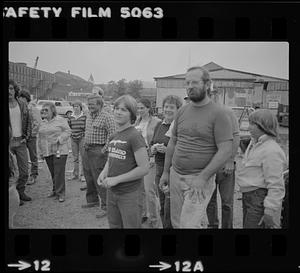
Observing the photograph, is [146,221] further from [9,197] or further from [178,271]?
[9,197]

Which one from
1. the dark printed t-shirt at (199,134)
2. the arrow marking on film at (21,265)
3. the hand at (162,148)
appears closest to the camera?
the dark printed t-shirt at (199,134)

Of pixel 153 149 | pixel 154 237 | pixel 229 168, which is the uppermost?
pixel 153 149

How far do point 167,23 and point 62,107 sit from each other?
1.59m

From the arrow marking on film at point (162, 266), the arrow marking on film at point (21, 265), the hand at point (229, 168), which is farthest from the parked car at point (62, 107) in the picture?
the arrow marking on film at point (162, 266)

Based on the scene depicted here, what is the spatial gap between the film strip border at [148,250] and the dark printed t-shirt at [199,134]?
629 millimetres

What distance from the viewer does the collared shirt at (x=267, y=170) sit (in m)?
2.68

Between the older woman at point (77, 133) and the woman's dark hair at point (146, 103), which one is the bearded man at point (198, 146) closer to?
the woman's dark hair at point (146, 103)

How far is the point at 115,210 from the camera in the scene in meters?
2.84

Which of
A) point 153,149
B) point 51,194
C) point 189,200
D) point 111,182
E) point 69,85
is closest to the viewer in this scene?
point 111,182

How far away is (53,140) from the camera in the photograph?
3.83m

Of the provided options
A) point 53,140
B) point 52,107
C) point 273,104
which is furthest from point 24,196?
point 273,104

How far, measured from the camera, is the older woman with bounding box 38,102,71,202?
12.3ft

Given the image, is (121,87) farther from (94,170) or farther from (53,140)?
(53,140)

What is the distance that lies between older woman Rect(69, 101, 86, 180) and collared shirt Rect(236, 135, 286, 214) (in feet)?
6.57
